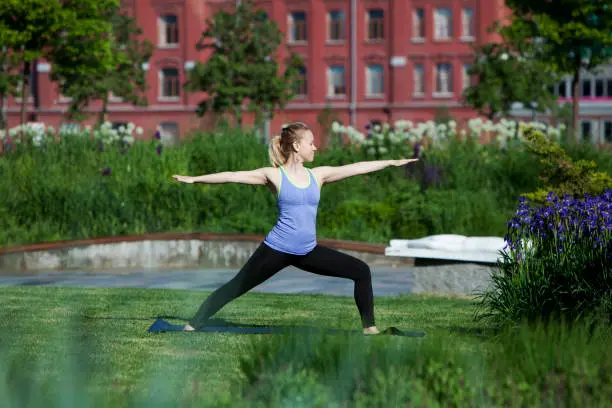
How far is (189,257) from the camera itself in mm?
15875

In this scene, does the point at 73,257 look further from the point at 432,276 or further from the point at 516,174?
the point at 516,174

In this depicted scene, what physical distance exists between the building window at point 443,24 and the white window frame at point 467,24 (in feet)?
2.31

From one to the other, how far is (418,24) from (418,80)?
302cm

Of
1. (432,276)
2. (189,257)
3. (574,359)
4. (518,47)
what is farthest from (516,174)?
(518,47)

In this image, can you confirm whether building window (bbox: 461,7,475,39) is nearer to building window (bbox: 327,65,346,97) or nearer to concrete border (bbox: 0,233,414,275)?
building window (bbox: 327,65,346,97)

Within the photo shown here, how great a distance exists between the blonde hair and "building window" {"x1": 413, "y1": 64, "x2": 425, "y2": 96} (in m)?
54.4

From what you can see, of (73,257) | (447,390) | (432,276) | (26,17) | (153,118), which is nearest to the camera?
(447,390)

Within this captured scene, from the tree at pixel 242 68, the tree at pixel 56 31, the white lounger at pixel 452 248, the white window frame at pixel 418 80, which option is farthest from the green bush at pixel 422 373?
the white window frame at pixel 418 80

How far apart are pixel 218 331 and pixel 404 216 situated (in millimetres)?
9230

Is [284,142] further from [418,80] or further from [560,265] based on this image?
[418,80]

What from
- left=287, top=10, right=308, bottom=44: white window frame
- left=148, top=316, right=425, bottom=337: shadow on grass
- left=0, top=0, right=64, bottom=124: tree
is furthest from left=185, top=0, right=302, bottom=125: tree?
left=148, top=316, right=425, bottom=337: shadow on grass

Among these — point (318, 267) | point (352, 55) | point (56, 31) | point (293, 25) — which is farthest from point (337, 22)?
point (318, 267)

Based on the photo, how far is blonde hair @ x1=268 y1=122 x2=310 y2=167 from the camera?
8.24 m

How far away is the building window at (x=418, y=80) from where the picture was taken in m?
62.1
